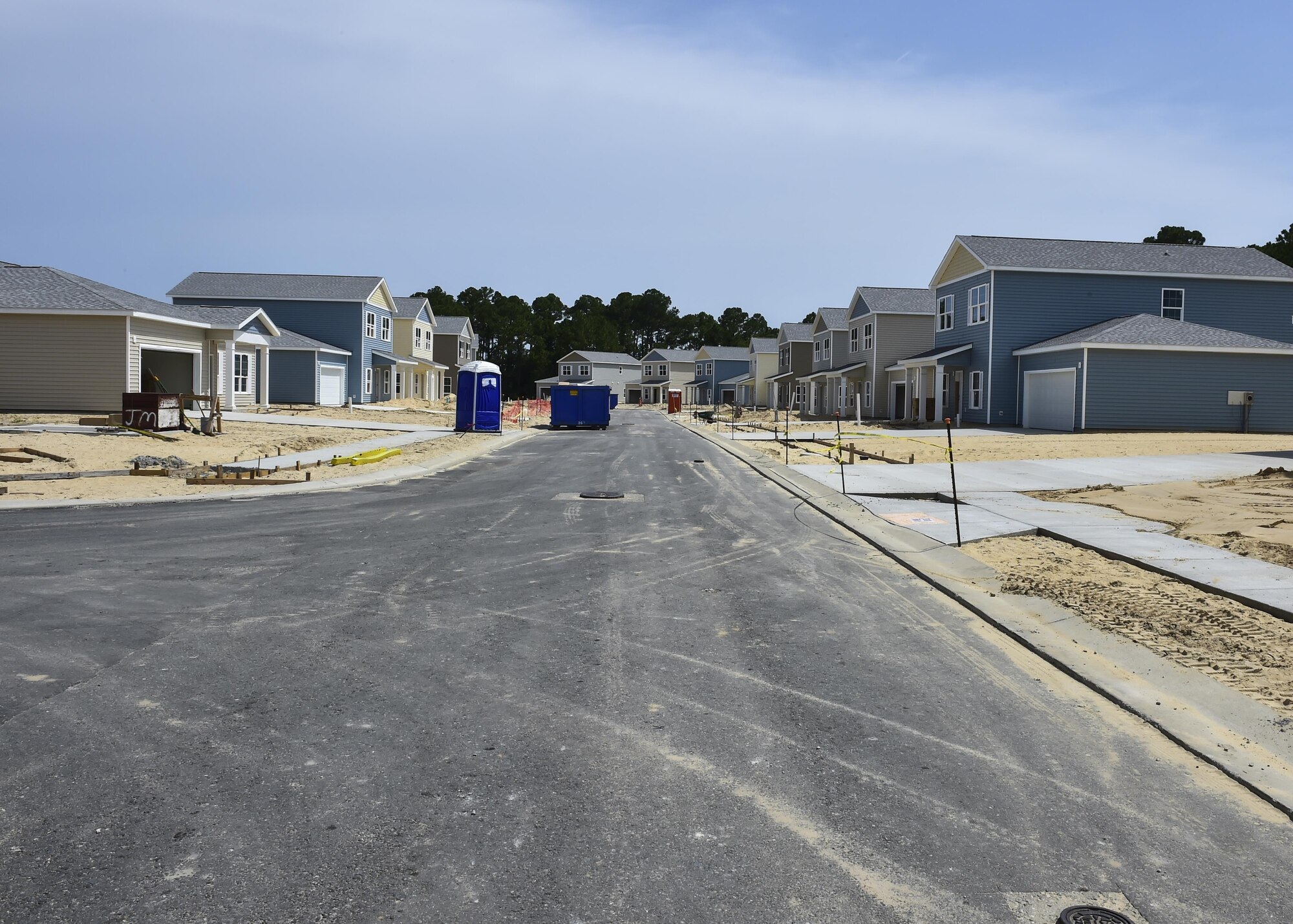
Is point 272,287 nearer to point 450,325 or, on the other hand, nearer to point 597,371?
point 450,325

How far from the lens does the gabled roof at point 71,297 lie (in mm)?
29719

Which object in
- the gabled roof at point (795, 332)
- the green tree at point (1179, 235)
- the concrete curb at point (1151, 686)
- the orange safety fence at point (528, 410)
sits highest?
the green tree at point (1179, 235)

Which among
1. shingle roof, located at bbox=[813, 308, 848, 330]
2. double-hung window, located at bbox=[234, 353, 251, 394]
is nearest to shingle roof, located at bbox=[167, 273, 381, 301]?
double-hung window, located at bbox=[234, 353, 251, 394]

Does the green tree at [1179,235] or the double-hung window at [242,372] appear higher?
the green tree at [1179,235]

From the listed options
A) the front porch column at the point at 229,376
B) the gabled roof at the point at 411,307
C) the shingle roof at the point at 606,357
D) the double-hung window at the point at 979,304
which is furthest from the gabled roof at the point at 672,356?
the front porch column at the point at 229,376

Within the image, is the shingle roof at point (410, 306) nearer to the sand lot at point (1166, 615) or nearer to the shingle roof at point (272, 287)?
the shingle roof at point (272, 287)

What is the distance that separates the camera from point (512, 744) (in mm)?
4805

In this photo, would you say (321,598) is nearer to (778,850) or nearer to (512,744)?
(512,744)

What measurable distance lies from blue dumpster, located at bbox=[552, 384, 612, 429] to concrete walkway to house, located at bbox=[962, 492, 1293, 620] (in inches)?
1257

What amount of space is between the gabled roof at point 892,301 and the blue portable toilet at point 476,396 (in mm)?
23804

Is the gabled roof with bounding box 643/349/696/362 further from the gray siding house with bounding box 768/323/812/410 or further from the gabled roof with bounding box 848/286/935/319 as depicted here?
the gabled roof with bounding box 848/286/935/319

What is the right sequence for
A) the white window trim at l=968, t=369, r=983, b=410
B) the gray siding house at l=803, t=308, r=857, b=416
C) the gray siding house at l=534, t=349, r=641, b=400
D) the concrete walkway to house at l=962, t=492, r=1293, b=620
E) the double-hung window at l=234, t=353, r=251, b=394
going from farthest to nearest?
the gray siding house at l=534, t=349, r=641, b=400 → the gray siding house at l=803, t=308, r=857, b=416 → the double-hung window at l=234, t=353, r=251, b=394 → the white window trim at l=968, t=369, r=983, b=410 → the concrete walkway to house at l=962, t=492, r=1293, b=620

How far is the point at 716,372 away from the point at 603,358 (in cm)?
1930

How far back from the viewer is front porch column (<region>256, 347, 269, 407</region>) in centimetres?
A: 4334
